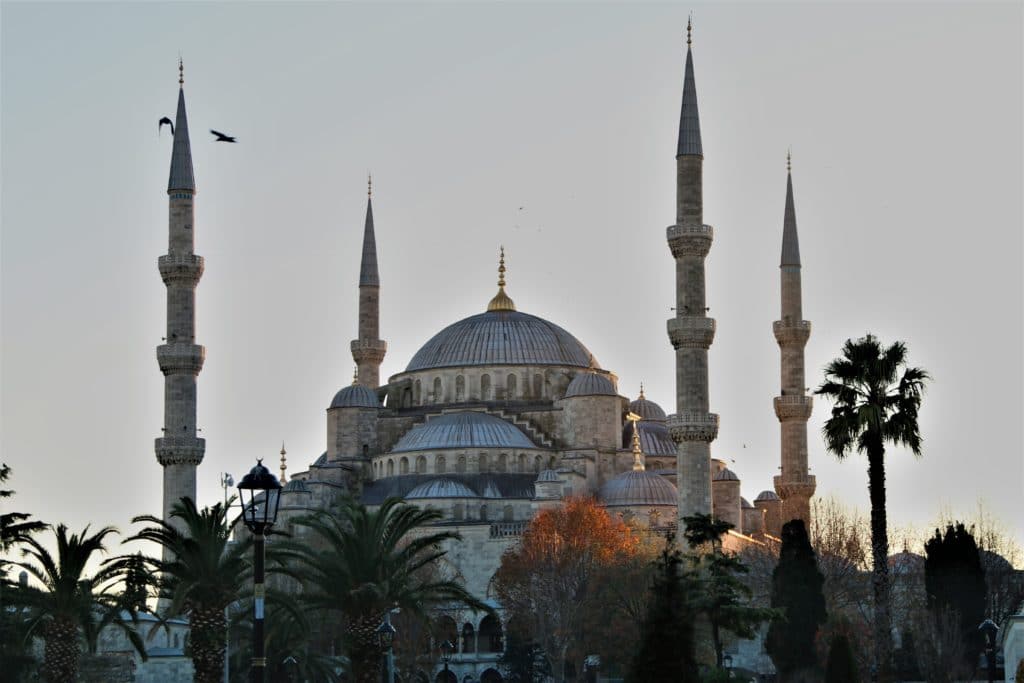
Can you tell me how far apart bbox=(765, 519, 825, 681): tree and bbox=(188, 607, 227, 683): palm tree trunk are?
1377 centimetres

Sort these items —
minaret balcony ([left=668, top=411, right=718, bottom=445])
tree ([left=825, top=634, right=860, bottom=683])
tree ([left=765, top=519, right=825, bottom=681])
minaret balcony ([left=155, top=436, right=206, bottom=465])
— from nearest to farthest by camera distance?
tree ([left=825, top=634, right=860, bottom=683]), tree ([left=765, top=519, right=825, bottom=681]), minaret balcony ([left=668, top=411, right=718, bottom=445]), minaret balcony ([left=155, top=436, right=206, bottom=465])

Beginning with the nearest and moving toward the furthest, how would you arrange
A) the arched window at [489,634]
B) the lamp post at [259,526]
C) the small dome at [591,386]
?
the lamp post at [259,526] → the arched window at [489,634] → the small dome at [591,386]

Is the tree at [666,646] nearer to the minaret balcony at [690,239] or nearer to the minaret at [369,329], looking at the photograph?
the minaret balcony at [690,239]

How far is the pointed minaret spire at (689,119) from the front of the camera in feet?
206

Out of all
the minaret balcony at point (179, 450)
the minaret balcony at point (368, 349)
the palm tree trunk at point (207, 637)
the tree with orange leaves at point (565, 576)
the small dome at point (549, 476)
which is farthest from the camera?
the minaret balcony at point (368, 349)

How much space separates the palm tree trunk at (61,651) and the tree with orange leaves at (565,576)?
22.5 m

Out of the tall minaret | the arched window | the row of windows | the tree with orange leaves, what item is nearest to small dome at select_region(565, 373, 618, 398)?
the row of windows

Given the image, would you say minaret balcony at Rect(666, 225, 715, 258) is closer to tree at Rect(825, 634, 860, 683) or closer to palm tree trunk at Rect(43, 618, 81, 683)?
tree at Rect(825, 634, 860, 683)

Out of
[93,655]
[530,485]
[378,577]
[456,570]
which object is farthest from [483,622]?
[378,577]

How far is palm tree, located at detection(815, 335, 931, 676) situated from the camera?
38.8 meters

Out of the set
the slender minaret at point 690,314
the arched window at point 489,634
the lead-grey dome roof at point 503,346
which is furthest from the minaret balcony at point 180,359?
the lead-grey dome roof at point 503,346

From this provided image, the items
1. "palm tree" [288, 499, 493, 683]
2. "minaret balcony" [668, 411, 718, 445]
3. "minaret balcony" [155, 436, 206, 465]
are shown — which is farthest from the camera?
"minaret balcony" [155, 436, 206, 465]

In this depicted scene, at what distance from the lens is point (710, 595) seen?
42.5 meters

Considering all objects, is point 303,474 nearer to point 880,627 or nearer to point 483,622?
point 483,622
